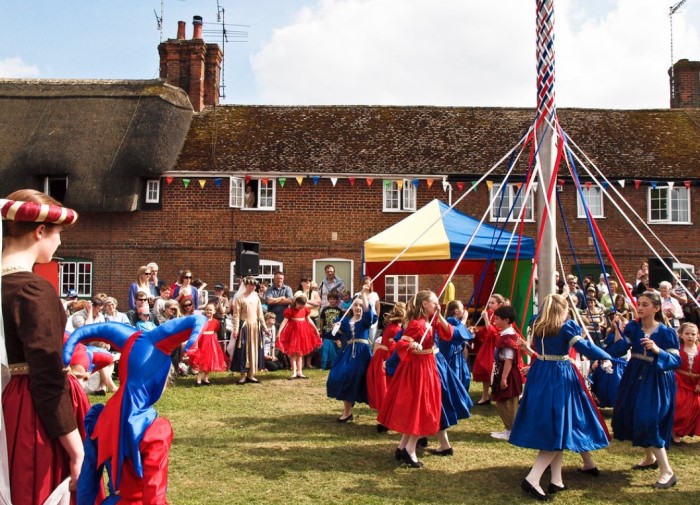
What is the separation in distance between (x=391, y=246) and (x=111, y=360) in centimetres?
614

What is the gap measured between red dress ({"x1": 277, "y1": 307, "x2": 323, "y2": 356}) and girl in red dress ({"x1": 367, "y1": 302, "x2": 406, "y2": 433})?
3403 millimetres

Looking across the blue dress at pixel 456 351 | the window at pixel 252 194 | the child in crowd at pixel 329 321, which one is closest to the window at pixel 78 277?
the window at pixel 252 194

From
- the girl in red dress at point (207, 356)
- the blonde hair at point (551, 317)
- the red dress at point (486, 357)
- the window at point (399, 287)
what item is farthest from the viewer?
the window at point (399, 287)

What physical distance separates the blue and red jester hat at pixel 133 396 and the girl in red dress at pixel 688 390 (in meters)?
5.35

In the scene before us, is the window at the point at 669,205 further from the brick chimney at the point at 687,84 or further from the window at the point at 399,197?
the window at the point at 399,197

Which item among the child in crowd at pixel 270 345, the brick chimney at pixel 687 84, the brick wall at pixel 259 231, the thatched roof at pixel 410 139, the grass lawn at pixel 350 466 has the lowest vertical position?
the grass lawn at pixel 350 466

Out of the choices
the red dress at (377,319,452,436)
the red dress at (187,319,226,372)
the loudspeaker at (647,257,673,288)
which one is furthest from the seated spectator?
the loudspeaker at (647,257,673,288)

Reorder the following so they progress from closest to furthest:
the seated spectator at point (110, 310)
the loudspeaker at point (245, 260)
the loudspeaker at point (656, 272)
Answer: the seated spectator at point (110, 310) → the loudspeaker at point (245, 260) → the loudspeaker at point (656, 272)

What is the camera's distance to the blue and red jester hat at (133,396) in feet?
11.9

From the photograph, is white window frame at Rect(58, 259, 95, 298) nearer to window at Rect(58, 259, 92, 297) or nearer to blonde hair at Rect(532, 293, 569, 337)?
window at Rect(58, 259, 92, 297)

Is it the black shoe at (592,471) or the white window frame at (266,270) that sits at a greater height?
the white window frame at (266,270)

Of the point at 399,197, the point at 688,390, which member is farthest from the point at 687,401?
the point at 399,197

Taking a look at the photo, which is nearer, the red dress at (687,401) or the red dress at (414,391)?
the red dress at (414,391)

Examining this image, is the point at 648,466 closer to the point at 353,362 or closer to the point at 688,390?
the point at 688,390
